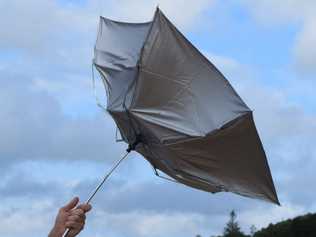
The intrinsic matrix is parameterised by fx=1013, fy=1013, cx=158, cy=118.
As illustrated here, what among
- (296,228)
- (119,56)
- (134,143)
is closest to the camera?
(134,143)

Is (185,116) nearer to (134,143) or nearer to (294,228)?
(134,143)

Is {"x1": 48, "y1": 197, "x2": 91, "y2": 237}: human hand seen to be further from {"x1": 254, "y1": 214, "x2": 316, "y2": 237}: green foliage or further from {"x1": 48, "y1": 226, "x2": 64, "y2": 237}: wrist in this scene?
{"x1": 254, "y1": 214, "x2": 316, "y2": 237}: green foliage

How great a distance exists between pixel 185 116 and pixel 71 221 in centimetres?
155

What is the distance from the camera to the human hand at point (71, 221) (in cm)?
858

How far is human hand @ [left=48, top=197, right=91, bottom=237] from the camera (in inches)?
338

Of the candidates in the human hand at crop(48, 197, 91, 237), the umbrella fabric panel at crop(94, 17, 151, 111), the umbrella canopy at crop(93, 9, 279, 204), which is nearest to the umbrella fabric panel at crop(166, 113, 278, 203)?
the umbrella canopy at crop(93, 9, 279, 204)

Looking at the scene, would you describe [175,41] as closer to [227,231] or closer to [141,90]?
[141,90]

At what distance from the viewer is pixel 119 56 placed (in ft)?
32.3

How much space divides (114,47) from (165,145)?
→ 1278 mm

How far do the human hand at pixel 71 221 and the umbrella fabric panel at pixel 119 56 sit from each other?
1.17m

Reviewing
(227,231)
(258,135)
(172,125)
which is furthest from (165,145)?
(227,231)

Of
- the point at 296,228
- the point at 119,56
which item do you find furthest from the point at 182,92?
the point at 296,228

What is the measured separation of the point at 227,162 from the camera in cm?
948

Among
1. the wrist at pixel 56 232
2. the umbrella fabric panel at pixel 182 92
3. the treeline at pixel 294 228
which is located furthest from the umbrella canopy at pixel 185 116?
the treeline at pixel 294 228
